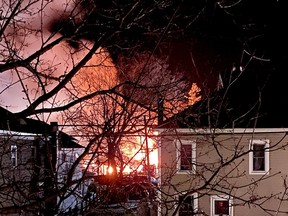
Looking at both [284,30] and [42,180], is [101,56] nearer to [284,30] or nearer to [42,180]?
[42,180]

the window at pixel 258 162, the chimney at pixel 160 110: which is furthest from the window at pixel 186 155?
the window at pixel 258 162

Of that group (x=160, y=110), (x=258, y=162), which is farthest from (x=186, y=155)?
(x=258, y=162)

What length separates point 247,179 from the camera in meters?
19.4

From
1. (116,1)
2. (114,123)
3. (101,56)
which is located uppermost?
(116,1)

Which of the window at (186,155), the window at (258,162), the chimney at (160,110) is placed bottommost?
the window at (258,162)

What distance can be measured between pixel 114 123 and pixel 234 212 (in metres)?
15.0

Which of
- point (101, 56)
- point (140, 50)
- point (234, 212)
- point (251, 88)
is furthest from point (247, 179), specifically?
point (101, 56)

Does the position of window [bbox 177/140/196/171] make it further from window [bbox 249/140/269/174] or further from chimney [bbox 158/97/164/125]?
window [bbox 249/140/269/174]

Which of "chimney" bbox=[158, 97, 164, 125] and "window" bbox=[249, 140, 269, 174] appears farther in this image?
"window" bbox=[249, 140, 269, 174]

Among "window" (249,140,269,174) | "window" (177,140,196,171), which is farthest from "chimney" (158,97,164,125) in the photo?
"window" (249,140,269,174)

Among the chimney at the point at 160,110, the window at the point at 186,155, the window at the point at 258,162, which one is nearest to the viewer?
the chimney at the point at 160,110

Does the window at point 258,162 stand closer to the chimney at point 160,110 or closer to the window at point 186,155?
the window at point 186,155

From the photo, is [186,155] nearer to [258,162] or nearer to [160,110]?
[160,110]

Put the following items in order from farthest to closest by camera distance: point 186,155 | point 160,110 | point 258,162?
point 258,162
point 186,155
point 160,110
